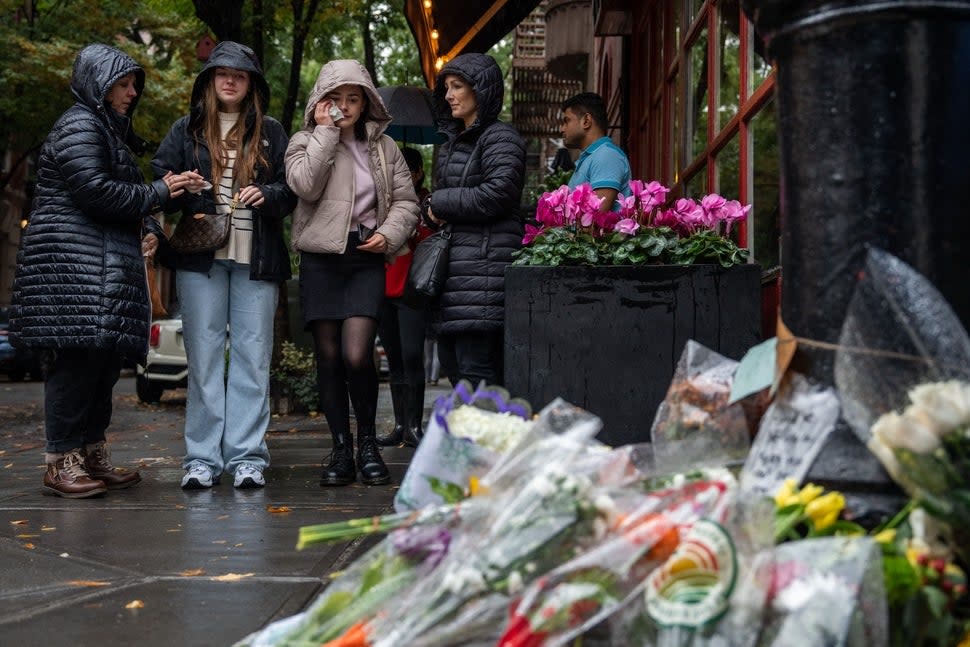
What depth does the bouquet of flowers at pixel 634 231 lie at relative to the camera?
4.63 meters

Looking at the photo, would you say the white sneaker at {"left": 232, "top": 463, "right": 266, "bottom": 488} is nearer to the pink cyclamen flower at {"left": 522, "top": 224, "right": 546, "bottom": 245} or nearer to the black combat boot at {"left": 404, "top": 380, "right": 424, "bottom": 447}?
the pink cyclamen flower at {"left": 522, "top": 224, "right": 546, "bottom": 245}

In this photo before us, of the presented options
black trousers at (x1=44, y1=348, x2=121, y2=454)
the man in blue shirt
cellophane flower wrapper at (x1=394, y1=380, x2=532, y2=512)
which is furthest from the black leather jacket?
cellophane flower wrapper at (x1=394, y1=380, x2=532, y2=512)

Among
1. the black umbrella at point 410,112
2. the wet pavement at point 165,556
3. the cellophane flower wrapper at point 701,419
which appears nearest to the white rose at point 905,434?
the cellophane flower wrapper at point 701,419

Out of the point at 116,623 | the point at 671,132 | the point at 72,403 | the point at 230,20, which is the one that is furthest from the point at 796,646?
the point at 230,20

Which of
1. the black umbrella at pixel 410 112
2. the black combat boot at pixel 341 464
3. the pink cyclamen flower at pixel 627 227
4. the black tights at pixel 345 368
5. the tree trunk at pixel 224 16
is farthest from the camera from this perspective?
the black umbrella at pixel 410 112

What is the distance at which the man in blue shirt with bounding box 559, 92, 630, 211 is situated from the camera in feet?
19.0

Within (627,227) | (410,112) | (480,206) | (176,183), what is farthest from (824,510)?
(410,112)

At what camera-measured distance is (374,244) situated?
5.40m

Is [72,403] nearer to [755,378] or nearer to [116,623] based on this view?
[116,623]

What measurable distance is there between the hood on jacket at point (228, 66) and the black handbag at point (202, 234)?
1.63 ft

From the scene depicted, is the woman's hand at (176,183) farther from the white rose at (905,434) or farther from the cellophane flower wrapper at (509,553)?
the white rose at (905,434)

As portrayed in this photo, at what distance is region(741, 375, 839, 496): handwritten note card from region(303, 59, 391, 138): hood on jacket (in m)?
3.68

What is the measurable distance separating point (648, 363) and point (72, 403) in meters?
2.60

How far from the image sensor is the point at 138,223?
544 centimetres
